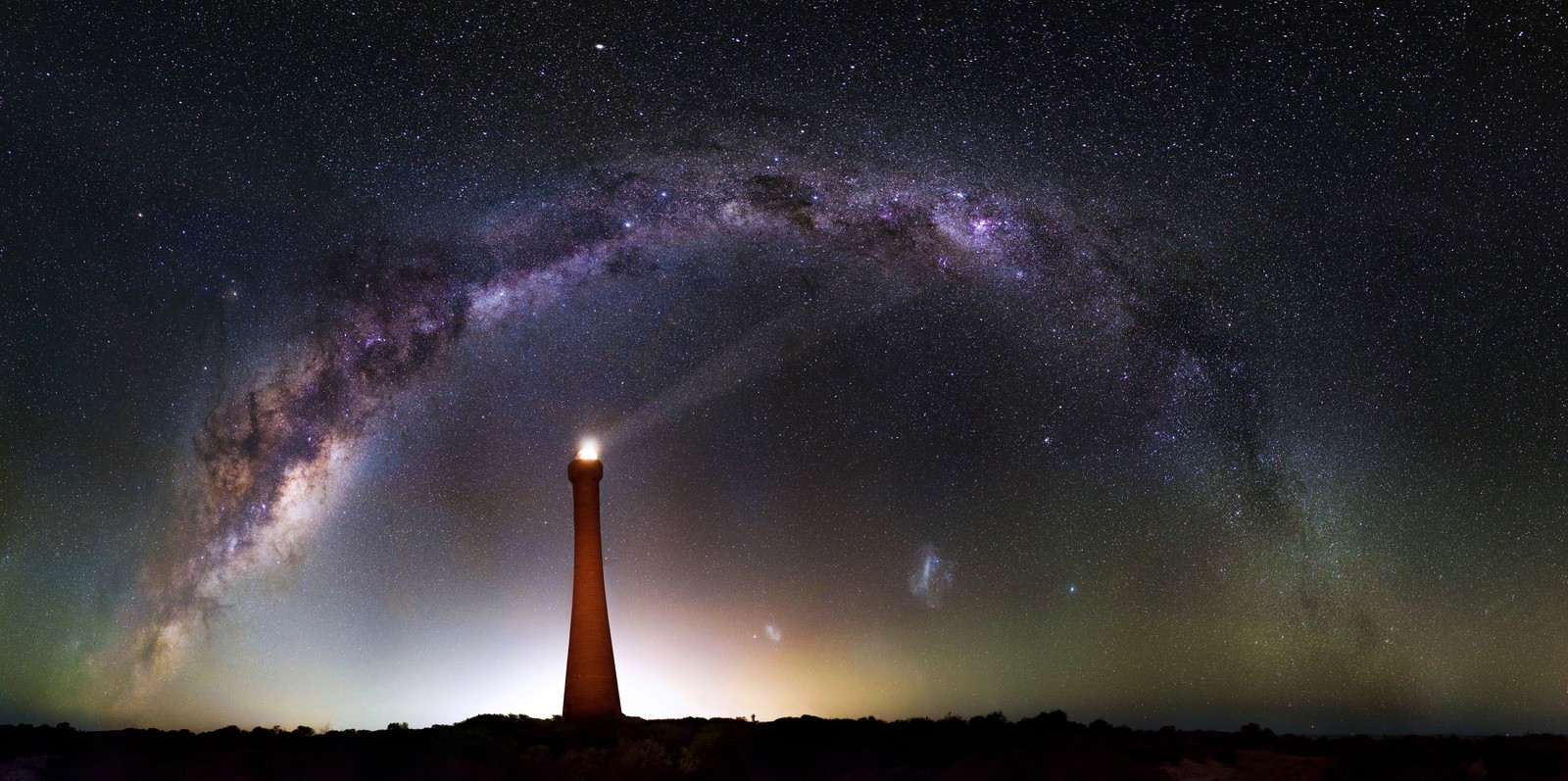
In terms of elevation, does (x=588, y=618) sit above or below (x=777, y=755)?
above

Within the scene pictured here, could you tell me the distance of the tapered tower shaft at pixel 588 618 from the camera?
1519 inches

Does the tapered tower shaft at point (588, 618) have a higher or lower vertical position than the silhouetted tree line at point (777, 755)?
higher

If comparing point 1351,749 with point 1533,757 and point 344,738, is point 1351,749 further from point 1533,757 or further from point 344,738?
point 344,738

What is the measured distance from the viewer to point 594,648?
129ft

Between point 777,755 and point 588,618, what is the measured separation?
1754 cm

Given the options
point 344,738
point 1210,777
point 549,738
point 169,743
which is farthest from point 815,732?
point 169,743

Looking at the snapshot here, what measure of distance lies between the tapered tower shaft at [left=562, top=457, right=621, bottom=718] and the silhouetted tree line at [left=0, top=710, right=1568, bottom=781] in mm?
10891

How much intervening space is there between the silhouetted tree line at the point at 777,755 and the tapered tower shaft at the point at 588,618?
1089 centimetres

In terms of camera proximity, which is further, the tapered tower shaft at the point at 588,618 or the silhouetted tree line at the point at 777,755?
the tapered tower shaft at the point at 588,618

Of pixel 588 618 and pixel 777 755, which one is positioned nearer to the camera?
pixel 777 755

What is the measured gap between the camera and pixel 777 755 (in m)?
23.8

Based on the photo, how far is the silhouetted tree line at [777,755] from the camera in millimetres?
20609

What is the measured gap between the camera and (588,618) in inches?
1571

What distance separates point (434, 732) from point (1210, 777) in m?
18.0
